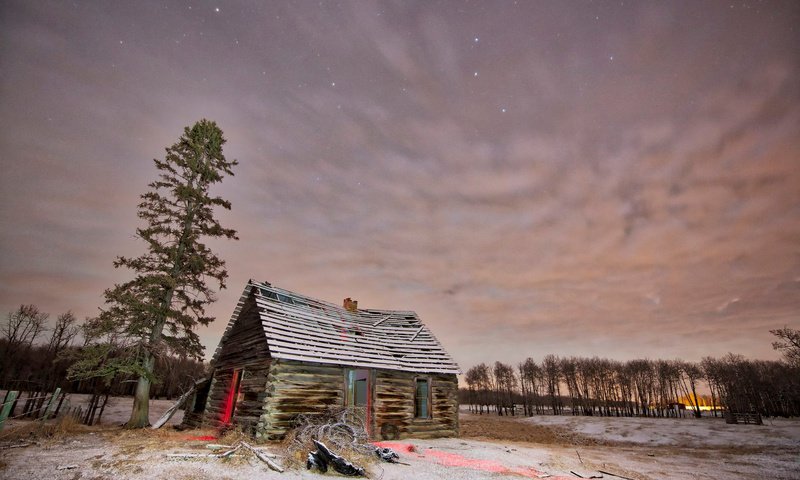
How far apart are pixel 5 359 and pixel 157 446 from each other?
181ft

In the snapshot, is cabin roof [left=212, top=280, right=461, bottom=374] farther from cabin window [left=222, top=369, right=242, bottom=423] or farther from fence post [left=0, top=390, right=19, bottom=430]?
fence post [left=0, top=390, right=19, bottom=430]

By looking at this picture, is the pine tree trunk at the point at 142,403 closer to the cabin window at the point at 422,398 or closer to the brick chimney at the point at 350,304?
the brick chimney at the point at 350,304

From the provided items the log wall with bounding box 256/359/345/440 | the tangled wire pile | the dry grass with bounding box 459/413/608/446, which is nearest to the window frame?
the log wall with bounding box 256/359/345/440

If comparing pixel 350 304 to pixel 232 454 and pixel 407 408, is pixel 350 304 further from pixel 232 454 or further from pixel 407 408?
pixel 232 454

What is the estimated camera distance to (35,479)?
693 centimetres

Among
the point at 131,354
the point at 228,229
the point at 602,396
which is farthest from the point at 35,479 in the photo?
the point at 602,396

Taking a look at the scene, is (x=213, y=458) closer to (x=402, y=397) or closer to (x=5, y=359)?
(x=402, y=397)

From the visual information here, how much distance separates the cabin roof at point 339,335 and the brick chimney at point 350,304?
0.36 meters

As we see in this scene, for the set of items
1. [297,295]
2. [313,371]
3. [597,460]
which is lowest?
[597,460]

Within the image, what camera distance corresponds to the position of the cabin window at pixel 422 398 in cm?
1717

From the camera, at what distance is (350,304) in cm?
2216

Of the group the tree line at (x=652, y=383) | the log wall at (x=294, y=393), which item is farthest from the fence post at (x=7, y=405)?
the tree line at (x=652, y=383)

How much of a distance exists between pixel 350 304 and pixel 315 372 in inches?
302

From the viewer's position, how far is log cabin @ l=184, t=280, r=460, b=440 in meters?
13.8
